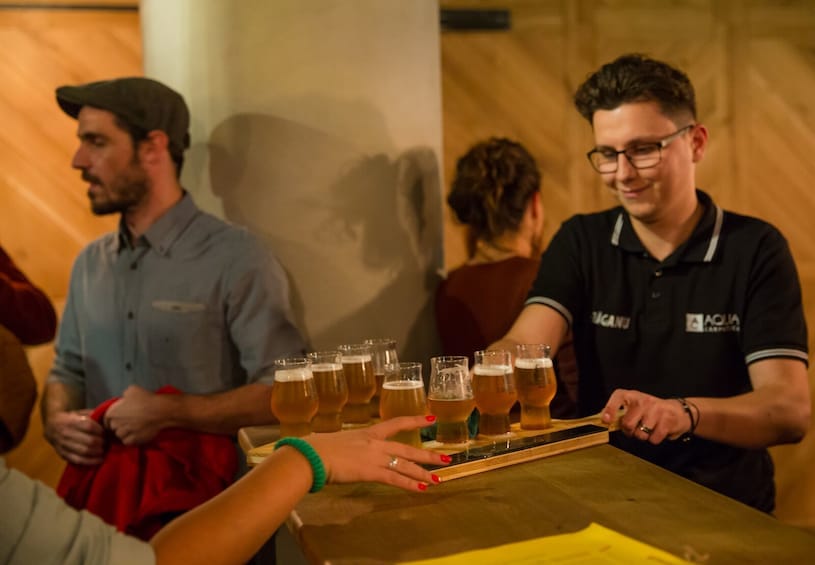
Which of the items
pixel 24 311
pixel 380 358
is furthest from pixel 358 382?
pixel 24 311

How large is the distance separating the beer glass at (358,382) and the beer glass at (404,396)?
0.16 meters

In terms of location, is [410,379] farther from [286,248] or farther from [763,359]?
[286,248]

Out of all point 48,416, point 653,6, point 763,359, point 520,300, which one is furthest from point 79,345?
point 653,6

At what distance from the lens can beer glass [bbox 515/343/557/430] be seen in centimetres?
186

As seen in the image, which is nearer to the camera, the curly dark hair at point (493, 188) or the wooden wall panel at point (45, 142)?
the curly dark hair at point (493, 188)

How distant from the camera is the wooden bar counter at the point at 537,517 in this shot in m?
1.27

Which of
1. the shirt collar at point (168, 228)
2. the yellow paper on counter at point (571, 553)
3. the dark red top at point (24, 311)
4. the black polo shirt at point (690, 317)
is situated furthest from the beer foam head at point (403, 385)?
the dark red top at point (24, 311)

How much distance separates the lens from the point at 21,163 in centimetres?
423

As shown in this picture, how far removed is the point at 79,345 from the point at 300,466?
1855mm

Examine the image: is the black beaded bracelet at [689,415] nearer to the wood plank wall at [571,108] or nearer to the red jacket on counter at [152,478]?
the red jacket on counter at [152,478]

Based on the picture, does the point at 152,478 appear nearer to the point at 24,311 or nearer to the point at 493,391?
the point at 24,311

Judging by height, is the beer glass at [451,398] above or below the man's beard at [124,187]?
below

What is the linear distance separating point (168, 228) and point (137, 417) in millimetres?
692

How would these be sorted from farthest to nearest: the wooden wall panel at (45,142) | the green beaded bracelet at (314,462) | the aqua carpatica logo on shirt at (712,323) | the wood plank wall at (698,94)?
the wood plank wall at (698,94) → the wooden wall panel at (45,142) → the aqua carpatica logo on shirt at (712,323) → the green beaded bracelet at (314,462)
